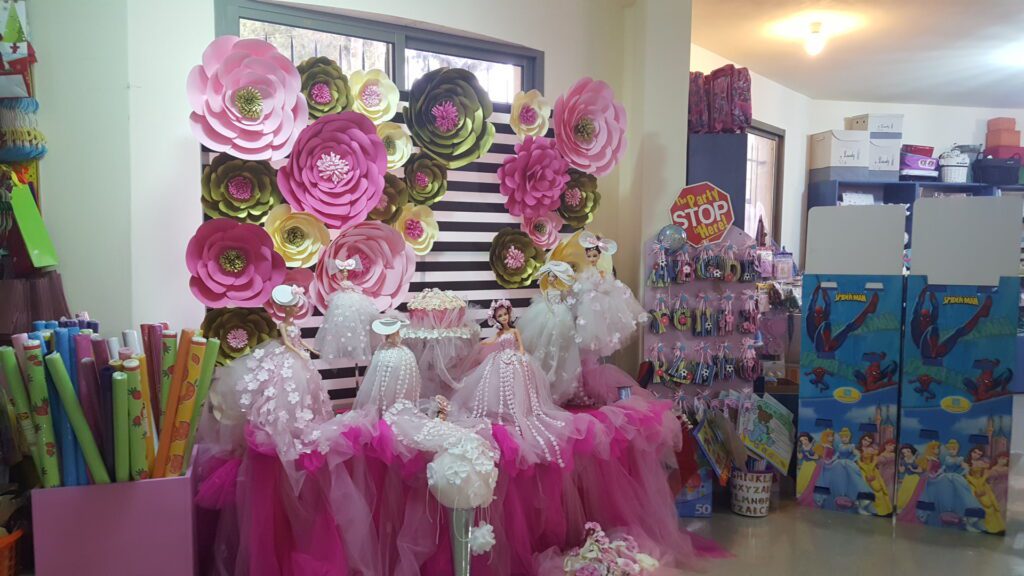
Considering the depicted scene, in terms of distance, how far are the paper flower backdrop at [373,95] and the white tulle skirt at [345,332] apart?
0.82m

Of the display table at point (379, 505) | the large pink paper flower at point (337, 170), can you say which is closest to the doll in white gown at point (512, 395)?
the display table at point (379, 505)

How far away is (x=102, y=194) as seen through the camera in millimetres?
2373

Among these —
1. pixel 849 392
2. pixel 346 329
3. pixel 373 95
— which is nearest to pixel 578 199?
pixel 373 95

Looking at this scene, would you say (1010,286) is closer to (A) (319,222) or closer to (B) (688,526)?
(B) (688,526)

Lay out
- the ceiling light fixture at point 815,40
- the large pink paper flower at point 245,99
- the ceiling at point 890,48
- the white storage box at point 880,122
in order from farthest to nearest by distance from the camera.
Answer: the white storage box at point 880,122, the ceiling light fixture at point 815,40, the ceiling at point 890,48, the large pink paper flower at point 245,99

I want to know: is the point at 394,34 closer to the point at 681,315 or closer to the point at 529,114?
the point at 529,114

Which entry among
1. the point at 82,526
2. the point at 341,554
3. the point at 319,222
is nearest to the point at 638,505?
the point at 341,554

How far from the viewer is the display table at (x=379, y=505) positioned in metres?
2.09

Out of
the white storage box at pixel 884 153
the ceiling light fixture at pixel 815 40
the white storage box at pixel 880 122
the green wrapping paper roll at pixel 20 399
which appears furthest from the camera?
the white storage box at pixel 884 153

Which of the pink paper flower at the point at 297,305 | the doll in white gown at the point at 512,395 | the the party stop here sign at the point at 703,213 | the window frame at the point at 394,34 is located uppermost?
the window frame at the point at 394,34

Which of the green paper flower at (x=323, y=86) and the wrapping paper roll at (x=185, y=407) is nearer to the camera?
the wrapping paper roll at (x=185, y=407)

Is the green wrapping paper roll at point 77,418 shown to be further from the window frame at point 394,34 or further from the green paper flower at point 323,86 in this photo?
the window frame at point 394,34

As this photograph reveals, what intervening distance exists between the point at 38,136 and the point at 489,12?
6.54 ft

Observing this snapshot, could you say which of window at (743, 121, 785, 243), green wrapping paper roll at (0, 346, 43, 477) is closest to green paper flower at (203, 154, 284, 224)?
green wrapping paper roll at (0, 346, 43, 477)
